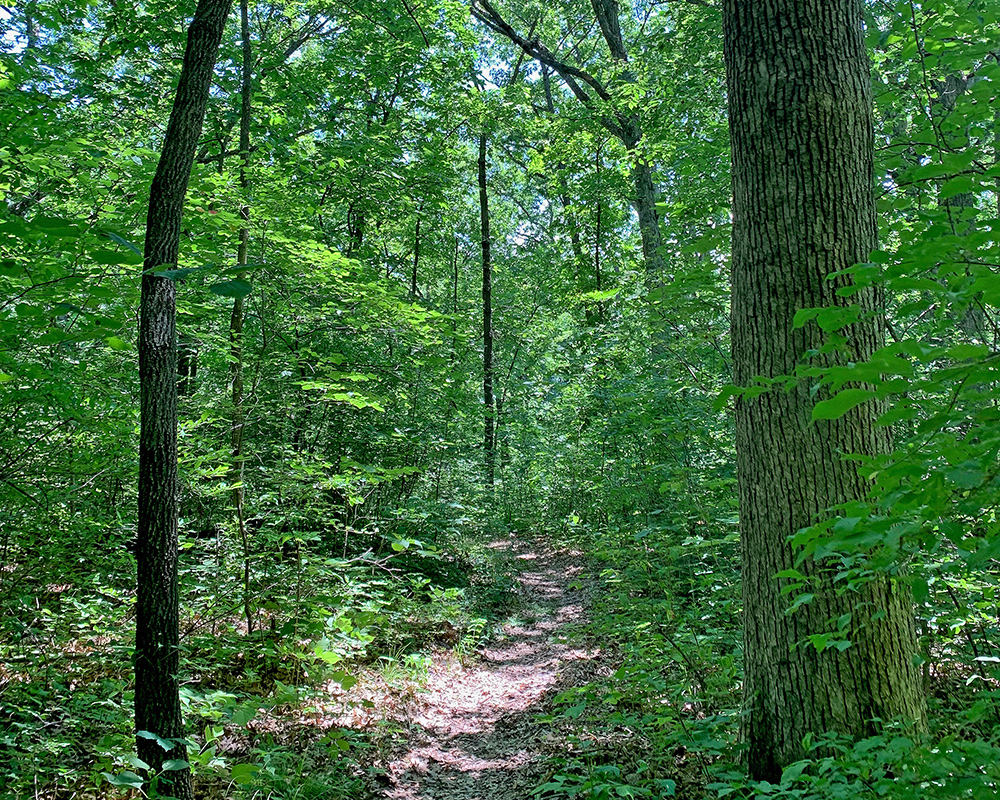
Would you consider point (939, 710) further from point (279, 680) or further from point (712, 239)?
point (279, 680)

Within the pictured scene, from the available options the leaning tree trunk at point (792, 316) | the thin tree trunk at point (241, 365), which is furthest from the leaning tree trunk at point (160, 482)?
the leaning tree trunk at point (792, 316)

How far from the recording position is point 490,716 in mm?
5641

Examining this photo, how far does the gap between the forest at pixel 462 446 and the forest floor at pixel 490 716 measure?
0.04 meters

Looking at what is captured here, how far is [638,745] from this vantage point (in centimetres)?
408

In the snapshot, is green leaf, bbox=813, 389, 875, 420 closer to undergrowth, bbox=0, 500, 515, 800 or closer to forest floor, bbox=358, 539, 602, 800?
undergrowth, bbox=0, 500, 515, 800

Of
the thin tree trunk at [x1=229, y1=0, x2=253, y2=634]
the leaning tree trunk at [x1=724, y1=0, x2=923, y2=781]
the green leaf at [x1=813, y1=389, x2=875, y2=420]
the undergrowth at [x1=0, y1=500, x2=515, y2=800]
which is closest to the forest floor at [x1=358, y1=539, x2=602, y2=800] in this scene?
the undergrowth at [x1=0, y1=500, x2=515, y2=800]

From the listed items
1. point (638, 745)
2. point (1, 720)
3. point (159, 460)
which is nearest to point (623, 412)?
point (638, 745)

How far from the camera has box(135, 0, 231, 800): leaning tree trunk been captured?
121 inches

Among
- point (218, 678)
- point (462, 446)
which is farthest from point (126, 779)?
point (462, 446)

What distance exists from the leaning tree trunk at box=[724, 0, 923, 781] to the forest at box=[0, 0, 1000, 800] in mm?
16

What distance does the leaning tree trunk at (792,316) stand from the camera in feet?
9.75

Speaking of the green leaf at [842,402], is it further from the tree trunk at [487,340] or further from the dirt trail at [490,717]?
the tree trunk at [487,340]

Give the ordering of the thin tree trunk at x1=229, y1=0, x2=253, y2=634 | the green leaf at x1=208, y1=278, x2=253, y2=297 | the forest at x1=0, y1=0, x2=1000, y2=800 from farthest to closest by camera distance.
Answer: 1. the thin tree trunk at x1=229, y1=0, x2=253, y2=634
2. the forest at x1=0, y1=0, x2=1000, y2=800
3. the green leaf at x1=208, y1=278, x2=253, y2=297

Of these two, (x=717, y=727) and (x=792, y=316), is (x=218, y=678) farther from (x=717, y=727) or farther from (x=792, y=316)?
(x=792, y=316)
